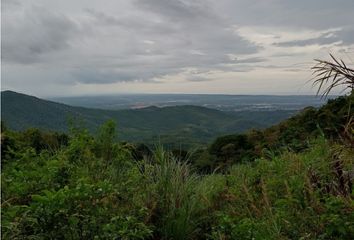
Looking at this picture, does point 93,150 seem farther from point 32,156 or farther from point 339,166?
point 339,166

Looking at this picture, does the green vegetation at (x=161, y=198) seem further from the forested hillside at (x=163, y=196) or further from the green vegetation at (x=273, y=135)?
the green vegetation at (x=273, y=135)

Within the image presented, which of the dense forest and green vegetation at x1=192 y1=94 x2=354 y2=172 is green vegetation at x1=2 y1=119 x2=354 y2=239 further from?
green vegetation at x1=192 y1=94 x2=354 y2=172

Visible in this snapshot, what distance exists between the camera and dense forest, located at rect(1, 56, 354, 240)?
3.30 m

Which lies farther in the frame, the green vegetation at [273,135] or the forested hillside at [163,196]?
the green vegetation at [273,135]

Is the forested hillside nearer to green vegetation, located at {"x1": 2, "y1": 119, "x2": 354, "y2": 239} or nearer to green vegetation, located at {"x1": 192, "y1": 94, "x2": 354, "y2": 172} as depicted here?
green vegetation, located at {"x1": 2, "y1": 119, "x2": 354, "y2": 239}

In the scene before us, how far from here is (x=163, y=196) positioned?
481 centimetres

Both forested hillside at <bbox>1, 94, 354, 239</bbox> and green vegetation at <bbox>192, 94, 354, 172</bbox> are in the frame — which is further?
green vegetation at <bbox>192, 94, 354, 172</bbox>

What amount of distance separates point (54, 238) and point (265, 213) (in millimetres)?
1952

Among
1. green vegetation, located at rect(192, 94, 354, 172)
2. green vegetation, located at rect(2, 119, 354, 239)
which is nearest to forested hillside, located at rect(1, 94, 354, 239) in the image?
green vegetation, located at rect(2, 119, 354, 239)

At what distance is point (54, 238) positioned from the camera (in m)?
3.31

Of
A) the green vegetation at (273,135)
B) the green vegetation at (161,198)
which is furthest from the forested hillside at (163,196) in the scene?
the green vegetation at (273,135)

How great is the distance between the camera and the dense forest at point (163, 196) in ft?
10.8

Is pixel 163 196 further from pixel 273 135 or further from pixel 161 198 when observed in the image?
pixel 273 135

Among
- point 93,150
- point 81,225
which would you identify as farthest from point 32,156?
point 81,225
